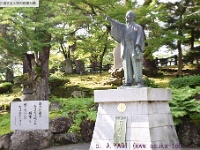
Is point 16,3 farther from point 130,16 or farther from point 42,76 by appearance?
point 42,76

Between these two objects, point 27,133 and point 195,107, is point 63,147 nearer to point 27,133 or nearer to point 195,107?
point 27,133

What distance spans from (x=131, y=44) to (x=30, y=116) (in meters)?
4.08

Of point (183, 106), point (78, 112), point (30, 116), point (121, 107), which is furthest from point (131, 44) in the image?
point (30, 116)

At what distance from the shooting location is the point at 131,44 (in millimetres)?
7242

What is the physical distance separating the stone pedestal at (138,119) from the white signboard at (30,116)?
8.26 ft

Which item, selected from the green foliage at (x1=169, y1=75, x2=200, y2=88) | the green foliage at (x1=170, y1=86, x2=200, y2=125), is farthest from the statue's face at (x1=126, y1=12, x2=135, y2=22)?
the green foliage at (x1=169, y1=75, x2=200, y2=88)

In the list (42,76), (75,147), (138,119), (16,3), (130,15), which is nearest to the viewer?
(138,119)

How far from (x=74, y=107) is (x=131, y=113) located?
16.8 ft

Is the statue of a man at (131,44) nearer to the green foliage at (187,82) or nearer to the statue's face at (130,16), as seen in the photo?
the statue's face at (130,16)

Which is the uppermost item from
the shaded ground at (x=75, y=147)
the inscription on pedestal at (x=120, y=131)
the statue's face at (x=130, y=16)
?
the statue's face at (x=130, y=16)

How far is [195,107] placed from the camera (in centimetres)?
855

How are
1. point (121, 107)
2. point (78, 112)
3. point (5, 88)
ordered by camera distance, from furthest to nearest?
1. point (5, 88)
2. point (78, 112)
3. point (121, 107)

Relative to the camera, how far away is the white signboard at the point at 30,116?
9094 mm

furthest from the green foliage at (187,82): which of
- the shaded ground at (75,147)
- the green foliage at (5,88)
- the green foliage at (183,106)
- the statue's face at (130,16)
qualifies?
the green foliage at (5,88)
